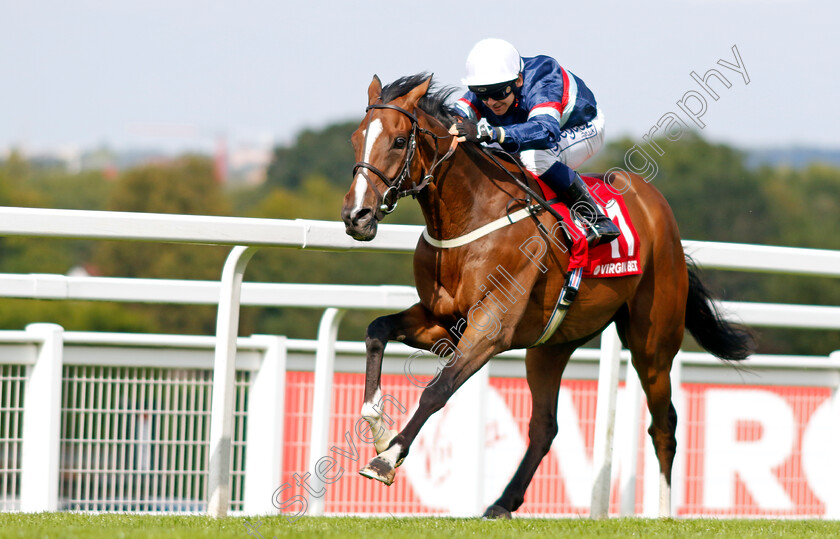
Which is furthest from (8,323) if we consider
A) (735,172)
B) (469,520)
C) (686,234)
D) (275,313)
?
(735,172)

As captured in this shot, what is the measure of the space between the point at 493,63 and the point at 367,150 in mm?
777

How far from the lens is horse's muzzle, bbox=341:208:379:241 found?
4.01 m

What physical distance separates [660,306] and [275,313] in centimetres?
4871

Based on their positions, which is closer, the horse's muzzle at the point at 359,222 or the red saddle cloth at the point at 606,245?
the horse's muzzle at the point at 359,222

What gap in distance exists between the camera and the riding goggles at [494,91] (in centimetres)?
473

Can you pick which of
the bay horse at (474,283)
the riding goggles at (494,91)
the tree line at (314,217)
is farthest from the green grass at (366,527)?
the tree line at (314,217)

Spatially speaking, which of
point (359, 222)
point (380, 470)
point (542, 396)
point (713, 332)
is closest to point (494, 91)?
point (359, 222)

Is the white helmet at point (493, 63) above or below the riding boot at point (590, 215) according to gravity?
above

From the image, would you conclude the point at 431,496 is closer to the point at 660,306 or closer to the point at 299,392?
the point at 299,392

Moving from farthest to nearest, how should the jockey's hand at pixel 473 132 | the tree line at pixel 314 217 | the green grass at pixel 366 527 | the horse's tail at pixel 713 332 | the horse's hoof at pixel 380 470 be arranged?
the tree line at pixel 314 217 < the horse's tail at pixel 713 332 < the jockey's hand at pixel 473 132 < the horse's hoof at pixel 380 470 < the green grass at pixel 366 527

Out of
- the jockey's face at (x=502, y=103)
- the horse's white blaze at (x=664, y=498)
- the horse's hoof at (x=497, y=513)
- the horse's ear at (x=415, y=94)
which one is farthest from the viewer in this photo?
the horse's white blaze at (x=664, y=498)

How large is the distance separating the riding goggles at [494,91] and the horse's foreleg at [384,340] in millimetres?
929

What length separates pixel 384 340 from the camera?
4504 millimetres

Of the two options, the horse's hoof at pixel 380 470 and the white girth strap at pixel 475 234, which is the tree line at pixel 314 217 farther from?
the horse's hoof at pixel 380 470
